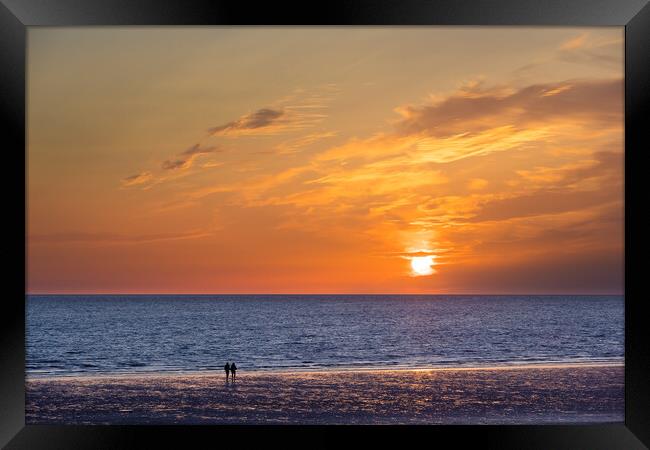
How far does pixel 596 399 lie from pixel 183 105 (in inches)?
1151

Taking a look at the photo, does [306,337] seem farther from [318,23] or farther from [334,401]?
[318,23]

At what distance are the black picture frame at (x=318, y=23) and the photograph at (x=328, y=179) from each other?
954 inches

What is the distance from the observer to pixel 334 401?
10.2m

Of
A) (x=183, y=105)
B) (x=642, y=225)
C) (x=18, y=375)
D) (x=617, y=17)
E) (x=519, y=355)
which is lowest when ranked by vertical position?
(x=519, y=355)

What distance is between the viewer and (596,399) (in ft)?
32.2

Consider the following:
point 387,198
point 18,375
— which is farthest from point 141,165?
point 18,375

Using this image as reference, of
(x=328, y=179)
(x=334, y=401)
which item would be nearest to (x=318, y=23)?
(x=334, y=401)

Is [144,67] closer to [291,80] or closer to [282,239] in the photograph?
[291,80]

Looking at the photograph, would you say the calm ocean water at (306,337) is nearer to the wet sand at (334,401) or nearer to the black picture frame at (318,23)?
the wet sand at (334,401)

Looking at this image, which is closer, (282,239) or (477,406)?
(477,406)

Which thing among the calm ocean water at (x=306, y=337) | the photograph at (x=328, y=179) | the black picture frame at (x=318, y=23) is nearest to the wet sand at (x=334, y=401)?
the black picture frame at (x=318, y=23)

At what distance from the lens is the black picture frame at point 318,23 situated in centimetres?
310

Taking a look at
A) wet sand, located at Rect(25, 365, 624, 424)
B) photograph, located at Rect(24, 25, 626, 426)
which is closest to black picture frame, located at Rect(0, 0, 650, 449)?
wet sand, located at Rect(25, 365, 624, 424)

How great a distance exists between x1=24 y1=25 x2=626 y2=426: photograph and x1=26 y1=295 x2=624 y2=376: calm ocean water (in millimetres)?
282
